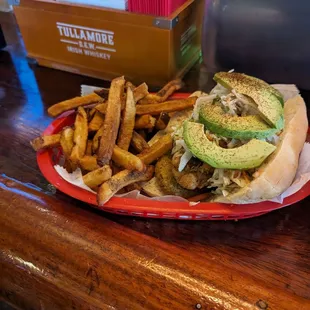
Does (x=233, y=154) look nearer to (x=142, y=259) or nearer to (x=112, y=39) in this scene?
(x=142, y=259)

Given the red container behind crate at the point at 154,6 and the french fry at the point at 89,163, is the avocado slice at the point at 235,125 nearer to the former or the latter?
the french fry at the point at 89,163

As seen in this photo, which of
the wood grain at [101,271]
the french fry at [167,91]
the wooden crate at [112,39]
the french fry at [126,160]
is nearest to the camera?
the wood grain at [101,271]

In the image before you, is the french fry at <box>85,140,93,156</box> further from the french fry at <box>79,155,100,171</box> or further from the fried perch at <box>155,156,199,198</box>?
the fried perch at <box>155,156,199,198</box>

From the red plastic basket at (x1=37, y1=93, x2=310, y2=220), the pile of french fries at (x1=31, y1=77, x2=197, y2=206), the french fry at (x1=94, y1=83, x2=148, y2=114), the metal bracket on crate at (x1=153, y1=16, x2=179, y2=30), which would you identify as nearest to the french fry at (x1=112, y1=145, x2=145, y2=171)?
the pile of french fries at (x1=31, y1=77, x2=197, y2=206)

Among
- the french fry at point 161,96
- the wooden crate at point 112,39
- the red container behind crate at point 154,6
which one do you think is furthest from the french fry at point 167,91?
the red container behind crate at point 154,6

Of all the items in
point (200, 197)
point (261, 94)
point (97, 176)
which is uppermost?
point (261, 94)

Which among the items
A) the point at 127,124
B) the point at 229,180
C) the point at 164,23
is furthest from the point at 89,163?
the point at 164,23
